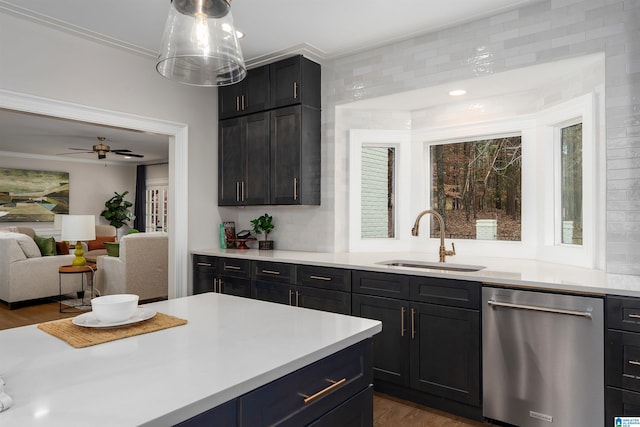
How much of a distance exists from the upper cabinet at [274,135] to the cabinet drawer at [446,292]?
1359mm

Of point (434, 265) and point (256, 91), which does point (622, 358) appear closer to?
point (434, 265)

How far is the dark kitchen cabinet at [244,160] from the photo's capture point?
384cm

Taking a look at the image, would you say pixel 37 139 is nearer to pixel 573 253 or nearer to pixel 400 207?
pixel 400 207

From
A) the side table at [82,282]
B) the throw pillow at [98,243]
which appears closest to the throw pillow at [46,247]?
the side table at [82,282]

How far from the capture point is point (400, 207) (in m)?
3.82

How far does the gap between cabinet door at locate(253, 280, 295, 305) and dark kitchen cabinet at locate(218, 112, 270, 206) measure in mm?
806

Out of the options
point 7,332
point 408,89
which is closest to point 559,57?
point 408,89

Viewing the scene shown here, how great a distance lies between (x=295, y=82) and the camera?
3613mm

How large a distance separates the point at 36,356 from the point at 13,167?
9.67m

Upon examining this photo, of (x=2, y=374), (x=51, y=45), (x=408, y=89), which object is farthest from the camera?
(x=408, y=89)

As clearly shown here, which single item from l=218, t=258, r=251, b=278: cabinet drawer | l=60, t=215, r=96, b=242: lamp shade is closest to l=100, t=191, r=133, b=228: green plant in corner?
l=60, t=215, r=96, b=242: lamp shade

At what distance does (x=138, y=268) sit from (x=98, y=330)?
4.53m

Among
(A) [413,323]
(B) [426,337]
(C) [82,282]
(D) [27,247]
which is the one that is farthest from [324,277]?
(D) [27,247]

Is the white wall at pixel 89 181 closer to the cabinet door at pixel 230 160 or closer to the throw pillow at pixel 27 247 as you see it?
the throw pillow at pixel 27 247
